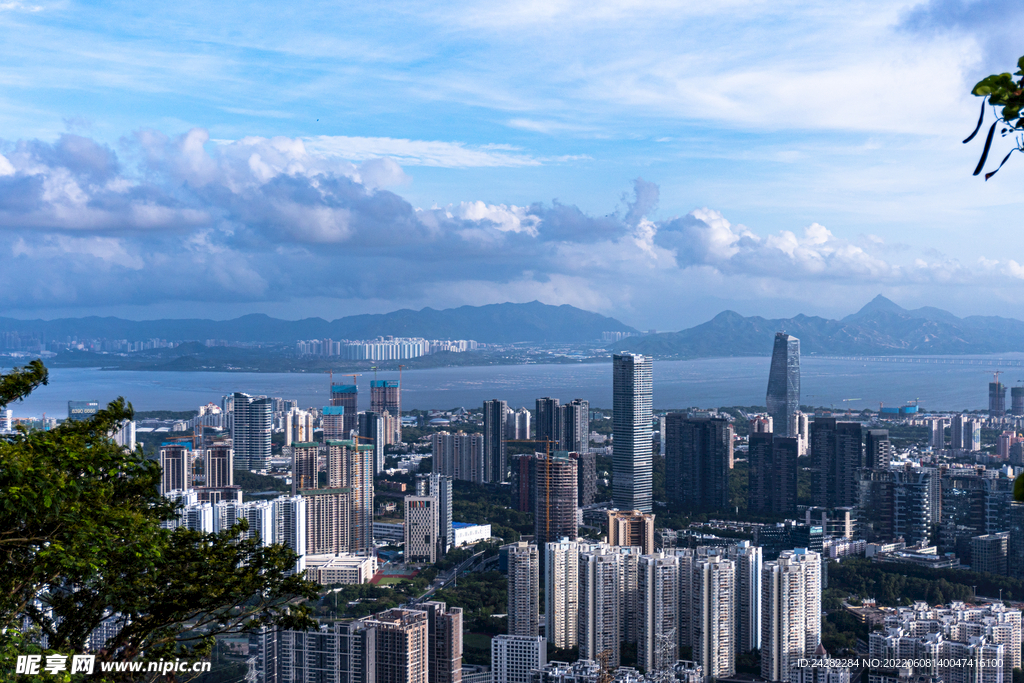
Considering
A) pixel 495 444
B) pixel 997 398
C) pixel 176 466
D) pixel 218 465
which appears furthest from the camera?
pixel 997 398

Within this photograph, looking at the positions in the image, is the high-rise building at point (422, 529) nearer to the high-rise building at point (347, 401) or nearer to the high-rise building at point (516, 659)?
the high-rise building at point (516, 659)

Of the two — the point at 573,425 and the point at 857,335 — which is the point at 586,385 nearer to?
the point at 573,425

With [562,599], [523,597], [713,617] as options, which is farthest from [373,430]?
[713,617]

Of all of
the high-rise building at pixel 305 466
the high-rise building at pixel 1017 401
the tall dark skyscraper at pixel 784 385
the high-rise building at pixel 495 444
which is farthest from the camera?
the high-rise building at pixel 1017 401

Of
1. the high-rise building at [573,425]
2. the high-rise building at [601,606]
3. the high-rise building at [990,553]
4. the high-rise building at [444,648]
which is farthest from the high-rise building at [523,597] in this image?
the high-rise building at [573,425]

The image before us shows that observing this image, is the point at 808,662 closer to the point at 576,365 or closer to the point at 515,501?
the point at 515,501

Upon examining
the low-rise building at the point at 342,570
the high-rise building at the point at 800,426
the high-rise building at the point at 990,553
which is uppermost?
the high-rise building at the point at 800,426

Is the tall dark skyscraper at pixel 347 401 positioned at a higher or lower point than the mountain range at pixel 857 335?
lower
